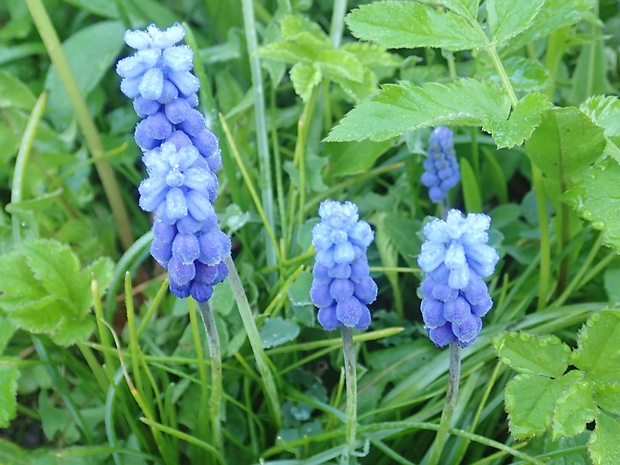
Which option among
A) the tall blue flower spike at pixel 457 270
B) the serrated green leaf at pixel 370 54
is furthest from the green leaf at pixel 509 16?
the tall blue flower spike at pixel 457 270

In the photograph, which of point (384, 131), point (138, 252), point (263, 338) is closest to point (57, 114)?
point (138, 252)

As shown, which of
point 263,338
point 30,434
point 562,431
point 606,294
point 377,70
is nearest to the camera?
point 562,431

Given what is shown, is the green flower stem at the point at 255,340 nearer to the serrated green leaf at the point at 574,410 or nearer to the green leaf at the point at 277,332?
the green leaf at the point at 277,332

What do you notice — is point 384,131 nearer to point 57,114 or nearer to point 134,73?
point 134,73

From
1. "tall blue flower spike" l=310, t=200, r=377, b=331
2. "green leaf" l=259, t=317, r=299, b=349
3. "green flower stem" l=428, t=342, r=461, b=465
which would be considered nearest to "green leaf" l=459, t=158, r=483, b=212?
"green leaf" l=259, t=317, r=299, b=349

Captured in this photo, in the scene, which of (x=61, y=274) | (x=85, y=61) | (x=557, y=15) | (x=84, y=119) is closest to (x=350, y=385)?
(x=61, y=274)

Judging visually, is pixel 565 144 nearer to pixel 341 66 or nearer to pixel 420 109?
A: pixel 420 109

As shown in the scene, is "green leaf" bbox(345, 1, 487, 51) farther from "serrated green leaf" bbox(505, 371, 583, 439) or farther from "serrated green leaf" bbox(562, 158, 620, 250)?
"serrated green leaf" bbox(505, 371, 583, 439)
